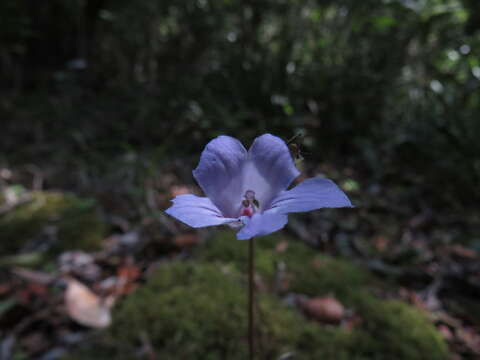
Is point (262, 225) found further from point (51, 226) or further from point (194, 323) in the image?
point (51, 226)

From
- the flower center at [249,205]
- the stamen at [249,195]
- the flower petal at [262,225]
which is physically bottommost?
the flower petal at [262,225]

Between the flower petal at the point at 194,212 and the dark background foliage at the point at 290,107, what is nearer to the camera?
the flower petal at the point at 194,212

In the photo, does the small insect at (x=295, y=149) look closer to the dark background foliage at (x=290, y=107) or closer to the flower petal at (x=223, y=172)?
the flower petal at (x=223, y=172)

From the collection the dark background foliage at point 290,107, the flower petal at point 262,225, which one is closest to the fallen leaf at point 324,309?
the dark background foliage at point 290,107

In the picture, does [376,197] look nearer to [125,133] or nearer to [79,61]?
[125,133]

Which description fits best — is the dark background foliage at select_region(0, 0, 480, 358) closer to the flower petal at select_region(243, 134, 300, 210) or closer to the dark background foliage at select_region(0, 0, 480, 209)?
the dark background foliage at select_region(0, 0, 480, 209)

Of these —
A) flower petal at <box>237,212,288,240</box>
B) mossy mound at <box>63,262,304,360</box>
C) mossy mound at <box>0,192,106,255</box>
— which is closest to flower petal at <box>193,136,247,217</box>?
flower petal at <box>237,212,288,240</box>

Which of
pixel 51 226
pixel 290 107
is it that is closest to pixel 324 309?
pixel 290 107
